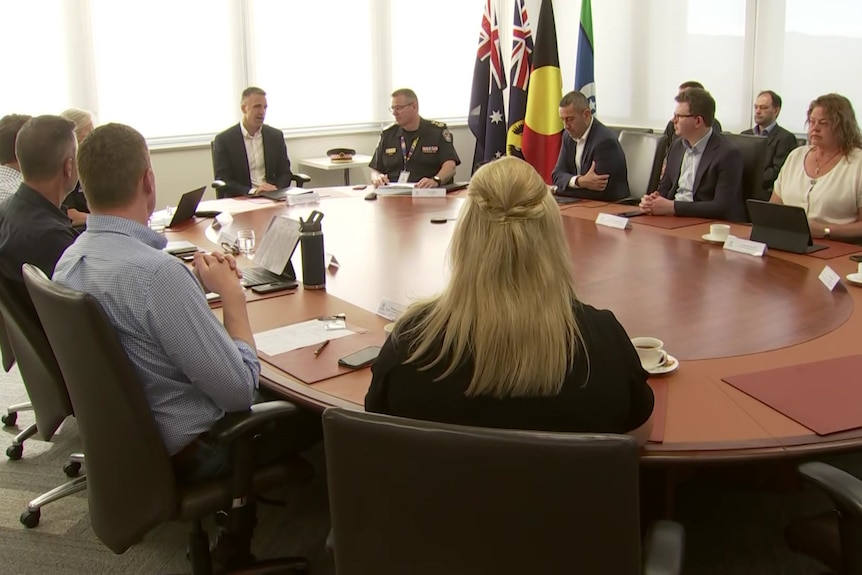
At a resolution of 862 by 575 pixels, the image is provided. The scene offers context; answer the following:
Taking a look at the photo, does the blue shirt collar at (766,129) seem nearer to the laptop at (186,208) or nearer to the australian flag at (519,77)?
the australian flag at (519,77)

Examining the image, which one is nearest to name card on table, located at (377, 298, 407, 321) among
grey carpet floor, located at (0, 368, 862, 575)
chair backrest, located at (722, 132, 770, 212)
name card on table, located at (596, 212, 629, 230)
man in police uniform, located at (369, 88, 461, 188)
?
grey carpet floor, located at (0, 368, 862, 575)

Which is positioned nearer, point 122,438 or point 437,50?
point 122,438

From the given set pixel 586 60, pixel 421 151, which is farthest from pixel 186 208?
pixel 586 60

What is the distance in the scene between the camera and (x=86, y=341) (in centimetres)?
162

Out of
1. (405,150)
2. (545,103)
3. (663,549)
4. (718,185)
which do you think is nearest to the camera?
(663,549)

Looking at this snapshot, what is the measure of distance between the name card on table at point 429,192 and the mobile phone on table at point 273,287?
2.07 m

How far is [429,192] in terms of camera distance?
15.7ft

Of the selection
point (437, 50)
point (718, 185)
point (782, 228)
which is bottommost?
point (782, 228)

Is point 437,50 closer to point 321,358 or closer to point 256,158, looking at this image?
point 256,158

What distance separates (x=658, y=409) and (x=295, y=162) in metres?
5.41

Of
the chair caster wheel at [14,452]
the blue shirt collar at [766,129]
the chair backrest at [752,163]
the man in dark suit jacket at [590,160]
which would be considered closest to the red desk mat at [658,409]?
the chair backrest at [752,163]

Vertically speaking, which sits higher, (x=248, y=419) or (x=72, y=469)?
(x=248, y=419)

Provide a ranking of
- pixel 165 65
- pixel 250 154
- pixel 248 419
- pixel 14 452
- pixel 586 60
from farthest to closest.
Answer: pixel 586 60 < pixel 165 65 < pixel 250 154 < pixel 14 452 < pixel 248 419

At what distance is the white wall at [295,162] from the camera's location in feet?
19.4
